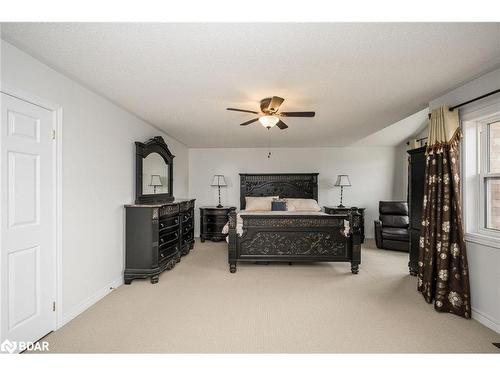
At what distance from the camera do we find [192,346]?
5.85 feet

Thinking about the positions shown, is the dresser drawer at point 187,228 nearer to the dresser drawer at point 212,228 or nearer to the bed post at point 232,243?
the dresser drawer at point 212,228

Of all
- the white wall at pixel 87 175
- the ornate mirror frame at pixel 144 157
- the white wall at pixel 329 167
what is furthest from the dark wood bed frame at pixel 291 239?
the white wall at pixel 329 167

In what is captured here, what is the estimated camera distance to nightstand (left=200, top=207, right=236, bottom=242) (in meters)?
5.47

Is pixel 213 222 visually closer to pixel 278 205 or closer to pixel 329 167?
pixel 278 205

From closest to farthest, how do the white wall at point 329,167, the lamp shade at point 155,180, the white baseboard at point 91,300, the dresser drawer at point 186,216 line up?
the white baseboard at point 91,300 → the lamp shade at point 155,180 → the dresser drawer at point 186,216 → the white wall at point 329,167

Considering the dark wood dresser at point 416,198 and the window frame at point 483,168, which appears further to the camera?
the dark wood dresser at point 416,198

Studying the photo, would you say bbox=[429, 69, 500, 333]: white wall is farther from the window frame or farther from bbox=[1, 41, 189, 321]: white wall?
bbox=[1, 41, 189, 321]: white wall

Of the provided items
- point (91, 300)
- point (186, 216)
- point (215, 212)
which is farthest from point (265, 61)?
point (215, 212)

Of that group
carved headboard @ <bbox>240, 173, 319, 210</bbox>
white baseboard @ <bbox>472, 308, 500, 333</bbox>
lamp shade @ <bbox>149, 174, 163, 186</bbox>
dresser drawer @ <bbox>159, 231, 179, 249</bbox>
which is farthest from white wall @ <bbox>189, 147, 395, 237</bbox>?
white baseboard @ <bbox>472, 308, 500, 333</bbox>

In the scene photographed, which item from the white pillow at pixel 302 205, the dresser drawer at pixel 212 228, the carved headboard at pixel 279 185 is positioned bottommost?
the dresser drawer at pixel 212 228

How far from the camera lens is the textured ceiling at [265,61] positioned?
1.49 metres

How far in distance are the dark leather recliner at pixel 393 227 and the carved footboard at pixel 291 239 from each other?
1.71 meters

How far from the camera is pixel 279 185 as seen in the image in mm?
5711

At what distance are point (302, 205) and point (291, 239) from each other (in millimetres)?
1850
